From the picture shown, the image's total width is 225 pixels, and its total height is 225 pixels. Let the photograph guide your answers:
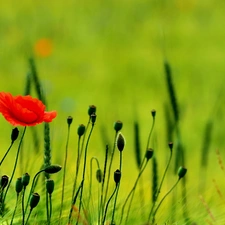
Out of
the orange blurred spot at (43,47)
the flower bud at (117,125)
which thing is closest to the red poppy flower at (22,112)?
the flower bud at (117,125)

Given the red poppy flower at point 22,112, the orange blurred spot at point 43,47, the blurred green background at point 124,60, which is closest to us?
the red poppy flower at point 22,112

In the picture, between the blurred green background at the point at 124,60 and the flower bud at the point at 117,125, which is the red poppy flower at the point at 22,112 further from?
A: the blurred green background at the point at 124,60

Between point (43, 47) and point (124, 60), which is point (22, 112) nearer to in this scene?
point (124, 60)

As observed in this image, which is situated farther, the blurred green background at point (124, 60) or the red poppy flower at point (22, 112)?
the blurred green background at point (124, 60)

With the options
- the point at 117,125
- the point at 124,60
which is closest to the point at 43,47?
the point at 124,60

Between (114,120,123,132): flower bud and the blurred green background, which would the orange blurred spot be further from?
(114,120,123,132): flower bud

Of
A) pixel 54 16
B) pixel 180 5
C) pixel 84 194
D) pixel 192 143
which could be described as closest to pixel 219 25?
pixel 180 5

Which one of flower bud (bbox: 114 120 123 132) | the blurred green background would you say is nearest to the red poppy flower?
flower bud (bbox: 114 120 123 132)
